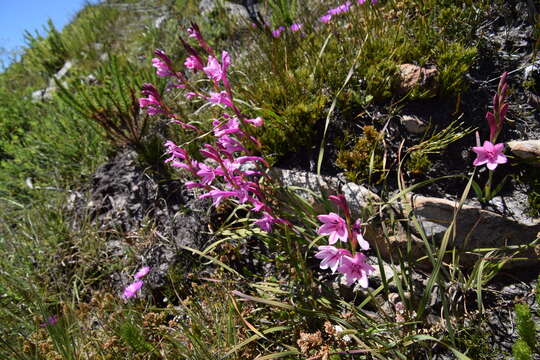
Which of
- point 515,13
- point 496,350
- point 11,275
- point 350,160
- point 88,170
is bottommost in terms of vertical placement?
point 496,350

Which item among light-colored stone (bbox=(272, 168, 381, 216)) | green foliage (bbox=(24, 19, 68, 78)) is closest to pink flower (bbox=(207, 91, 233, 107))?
light-colored stone (bbox=(272, 168, 381, 216))

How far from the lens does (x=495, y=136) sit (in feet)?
5.87

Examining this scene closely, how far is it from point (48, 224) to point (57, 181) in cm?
70

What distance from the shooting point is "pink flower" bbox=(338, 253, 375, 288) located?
1622mm

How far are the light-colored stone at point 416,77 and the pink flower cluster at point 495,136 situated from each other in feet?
2.50

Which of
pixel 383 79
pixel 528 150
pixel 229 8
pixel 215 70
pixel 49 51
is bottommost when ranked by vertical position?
pixel 528 150

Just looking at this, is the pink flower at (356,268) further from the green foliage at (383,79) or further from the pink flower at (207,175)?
the green foliage at (383,79)

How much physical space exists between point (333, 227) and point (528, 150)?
1456 millimetres

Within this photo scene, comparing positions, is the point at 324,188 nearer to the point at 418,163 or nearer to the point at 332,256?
the point at 418,163

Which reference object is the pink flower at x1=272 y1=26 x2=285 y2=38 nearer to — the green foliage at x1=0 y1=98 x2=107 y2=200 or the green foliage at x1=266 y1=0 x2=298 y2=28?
the green foliage at x1=266 y1=0 x2=298 y2=28

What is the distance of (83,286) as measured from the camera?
307cm

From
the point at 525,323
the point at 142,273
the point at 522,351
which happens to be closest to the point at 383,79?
the point at 525,323

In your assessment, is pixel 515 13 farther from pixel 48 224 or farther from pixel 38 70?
pixel 38 70

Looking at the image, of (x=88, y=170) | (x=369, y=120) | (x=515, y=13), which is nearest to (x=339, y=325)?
(x=369, y=120)
